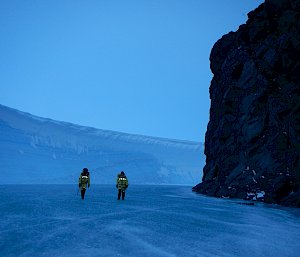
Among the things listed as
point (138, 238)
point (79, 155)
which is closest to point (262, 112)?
point (138, 238)

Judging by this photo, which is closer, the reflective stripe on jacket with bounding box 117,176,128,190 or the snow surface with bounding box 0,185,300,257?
the snow surface with bounding box 0,185,300,257

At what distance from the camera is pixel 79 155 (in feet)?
483

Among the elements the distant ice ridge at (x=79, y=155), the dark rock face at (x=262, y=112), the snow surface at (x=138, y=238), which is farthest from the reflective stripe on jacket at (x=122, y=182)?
the distant ice ridge at (x=79, y=155)

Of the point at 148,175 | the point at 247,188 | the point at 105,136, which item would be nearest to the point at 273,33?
the point at 247,188

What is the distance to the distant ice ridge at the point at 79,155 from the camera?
125312mm

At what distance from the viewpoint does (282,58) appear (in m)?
29.7

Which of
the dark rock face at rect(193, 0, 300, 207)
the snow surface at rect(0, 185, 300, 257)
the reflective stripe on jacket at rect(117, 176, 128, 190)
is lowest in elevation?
the snow surface at rect(0, 185, 300, 257)

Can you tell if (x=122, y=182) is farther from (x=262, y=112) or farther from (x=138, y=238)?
(x=262, y=112)

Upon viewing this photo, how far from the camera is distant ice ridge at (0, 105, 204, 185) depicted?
125 meters

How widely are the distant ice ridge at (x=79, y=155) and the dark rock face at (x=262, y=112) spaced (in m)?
93.2

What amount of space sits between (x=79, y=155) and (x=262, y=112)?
123359 millimetres

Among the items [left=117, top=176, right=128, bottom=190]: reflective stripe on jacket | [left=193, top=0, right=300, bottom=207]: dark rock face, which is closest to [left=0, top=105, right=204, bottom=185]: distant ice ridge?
[left=193, top=0, right=300, bottom=207]: dark rock face

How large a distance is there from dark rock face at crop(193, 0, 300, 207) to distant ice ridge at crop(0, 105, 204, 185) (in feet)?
306

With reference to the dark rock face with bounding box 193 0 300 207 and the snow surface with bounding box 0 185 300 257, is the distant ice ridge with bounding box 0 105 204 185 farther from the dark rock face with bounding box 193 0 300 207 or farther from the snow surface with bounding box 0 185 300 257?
the snow surface with bounding box 0 185 300 257
